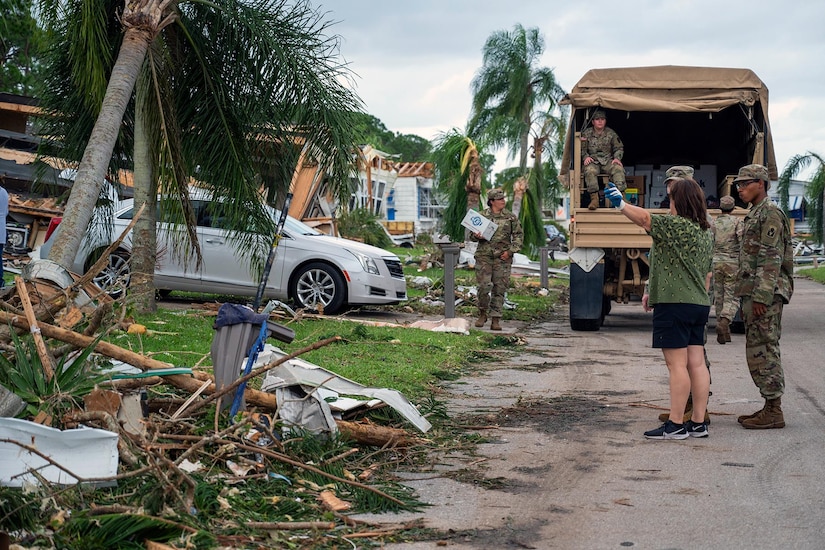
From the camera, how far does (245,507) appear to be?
202 inches

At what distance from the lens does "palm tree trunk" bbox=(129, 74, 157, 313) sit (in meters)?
12.8

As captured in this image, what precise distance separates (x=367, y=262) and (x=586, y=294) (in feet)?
A: 10.6

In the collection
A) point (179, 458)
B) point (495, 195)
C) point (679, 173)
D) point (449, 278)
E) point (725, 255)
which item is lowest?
point (179, 458)

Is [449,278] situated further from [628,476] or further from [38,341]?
[38,341]

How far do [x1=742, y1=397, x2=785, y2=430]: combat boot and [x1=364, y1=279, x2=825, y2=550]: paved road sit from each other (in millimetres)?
70

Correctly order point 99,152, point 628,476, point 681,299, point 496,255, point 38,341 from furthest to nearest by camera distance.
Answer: point 496,255
point 99,152
point 681,299
point 628,476
point 38,341

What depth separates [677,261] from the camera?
288 inches

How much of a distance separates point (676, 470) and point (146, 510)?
324 cm

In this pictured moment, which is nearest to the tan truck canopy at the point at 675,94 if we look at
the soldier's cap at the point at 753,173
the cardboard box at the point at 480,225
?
the cardboard box at the point at 480,225

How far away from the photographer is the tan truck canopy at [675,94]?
49.3ft

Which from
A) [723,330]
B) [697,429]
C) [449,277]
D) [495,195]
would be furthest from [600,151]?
[697,429]

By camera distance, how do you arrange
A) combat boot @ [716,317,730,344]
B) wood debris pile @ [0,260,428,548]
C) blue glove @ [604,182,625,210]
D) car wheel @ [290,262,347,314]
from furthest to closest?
car wheel @ [290,262,347,314], combat boot @ [716,317,730,344], blue glove @ [604,182,625,210], wood debris pile @ [0,260,428,548]

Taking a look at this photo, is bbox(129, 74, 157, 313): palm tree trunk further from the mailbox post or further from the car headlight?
the mailbox post

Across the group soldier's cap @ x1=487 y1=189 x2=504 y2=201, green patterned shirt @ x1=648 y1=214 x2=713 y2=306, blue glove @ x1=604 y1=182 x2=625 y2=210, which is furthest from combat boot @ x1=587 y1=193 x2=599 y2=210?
blue glove @ x1=604 y1=182 x2=625 y2=210
